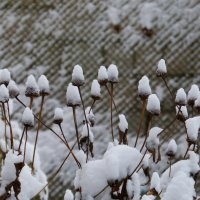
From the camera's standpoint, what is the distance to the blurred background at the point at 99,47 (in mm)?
2963

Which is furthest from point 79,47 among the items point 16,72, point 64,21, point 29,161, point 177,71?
point 29,161

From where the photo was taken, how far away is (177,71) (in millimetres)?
2984

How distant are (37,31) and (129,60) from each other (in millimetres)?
653

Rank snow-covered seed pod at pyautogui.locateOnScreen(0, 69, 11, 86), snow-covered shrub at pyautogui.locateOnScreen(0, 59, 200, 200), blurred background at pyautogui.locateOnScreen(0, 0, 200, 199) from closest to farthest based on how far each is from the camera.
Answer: snow-covered shrub at pyautogui.locateOnScreen(0, 59, 200, 200) → snow-covered seed pod at pyautogui.locateOnScreen(0, 69, 11, 86) → blurred background at pyautogui.locateOnScreen(0, 0, 200, 199)

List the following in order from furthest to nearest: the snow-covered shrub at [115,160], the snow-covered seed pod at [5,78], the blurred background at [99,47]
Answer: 1. the blurred background at [99,47]
2. the snow-covered seed pod at [5,78]
3. the snow-covered shrub at [115,160]

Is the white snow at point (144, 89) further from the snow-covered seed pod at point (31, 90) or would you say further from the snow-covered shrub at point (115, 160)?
the snow-covered seed pod at point (31, 90)

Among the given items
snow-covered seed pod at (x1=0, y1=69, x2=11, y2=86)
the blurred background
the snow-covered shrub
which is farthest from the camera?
the blurred background

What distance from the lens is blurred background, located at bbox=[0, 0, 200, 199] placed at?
2963mm

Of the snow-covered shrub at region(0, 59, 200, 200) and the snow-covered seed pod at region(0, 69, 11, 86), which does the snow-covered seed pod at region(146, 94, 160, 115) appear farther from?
the snow-covered seed pod at region(0, 69, 11, 86)

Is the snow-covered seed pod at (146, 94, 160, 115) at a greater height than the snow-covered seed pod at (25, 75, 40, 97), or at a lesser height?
lesser

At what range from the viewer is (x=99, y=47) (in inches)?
123

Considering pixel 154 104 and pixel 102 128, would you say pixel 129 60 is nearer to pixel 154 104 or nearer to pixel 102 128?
pixel 102 128

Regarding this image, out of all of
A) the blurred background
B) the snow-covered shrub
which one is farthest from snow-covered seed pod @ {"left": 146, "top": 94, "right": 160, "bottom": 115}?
the blurred background

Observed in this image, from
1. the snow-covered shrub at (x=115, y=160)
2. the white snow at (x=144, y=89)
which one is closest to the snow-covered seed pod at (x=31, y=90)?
the snow-covered shrub at (x=115, y=160)
